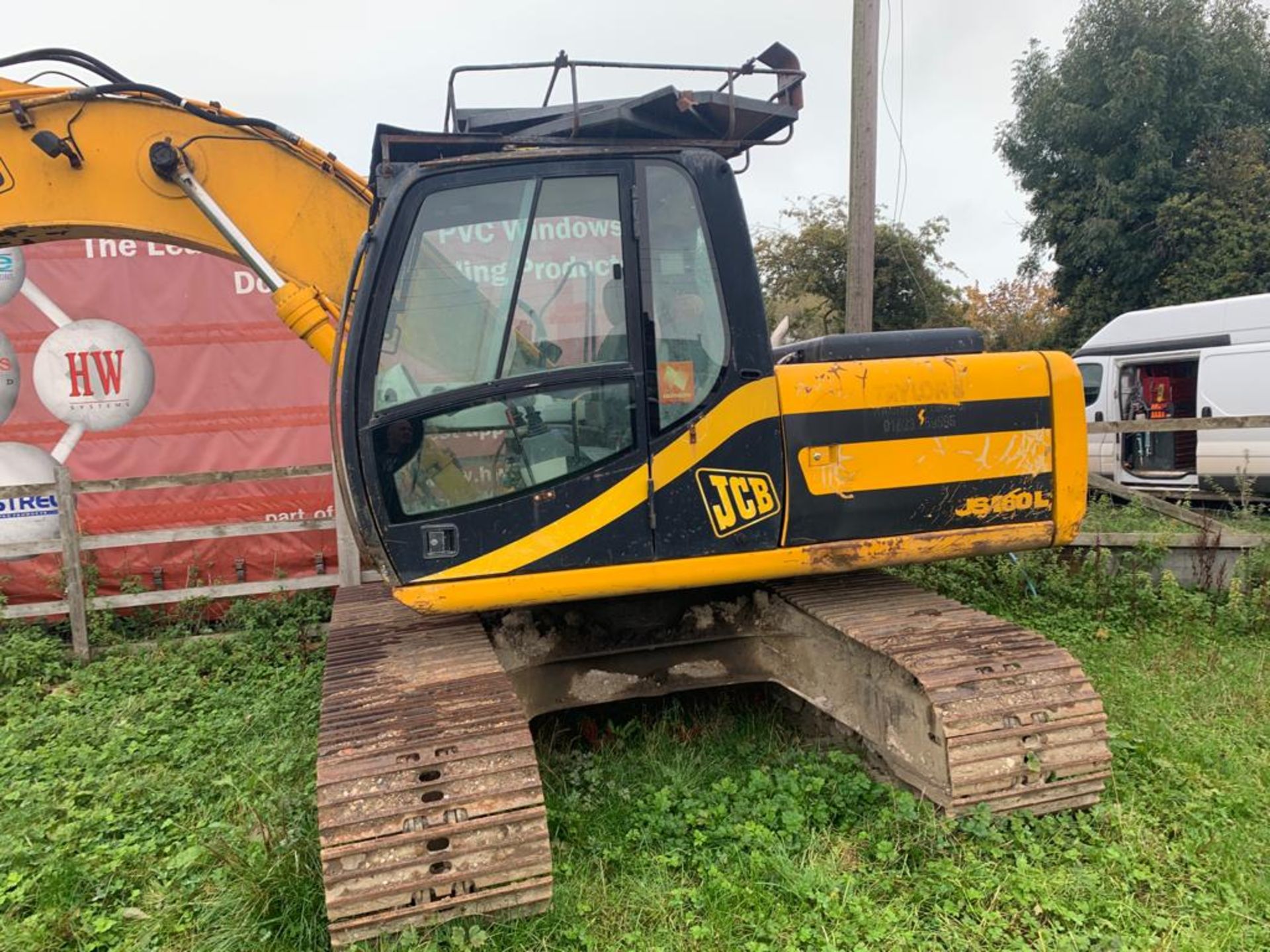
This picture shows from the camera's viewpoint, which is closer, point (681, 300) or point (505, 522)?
point (505, 522)

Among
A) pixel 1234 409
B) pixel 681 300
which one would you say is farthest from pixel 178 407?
pixel 1234 409

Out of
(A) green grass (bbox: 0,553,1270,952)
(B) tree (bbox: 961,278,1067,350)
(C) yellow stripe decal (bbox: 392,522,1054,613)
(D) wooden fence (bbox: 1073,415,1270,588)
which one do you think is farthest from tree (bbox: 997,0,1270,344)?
(C) yellow stripe decal (bbox: 392,522,1054,613)

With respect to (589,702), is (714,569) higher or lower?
higher

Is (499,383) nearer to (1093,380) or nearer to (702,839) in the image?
(702,839)

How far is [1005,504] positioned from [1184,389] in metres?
9.74

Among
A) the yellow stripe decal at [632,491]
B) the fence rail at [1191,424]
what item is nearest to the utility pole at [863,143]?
the fence rail at [1191,424]

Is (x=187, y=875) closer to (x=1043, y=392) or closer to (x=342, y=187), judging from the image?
(x=342, y=187)

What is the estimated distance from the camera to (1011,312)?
28.8m

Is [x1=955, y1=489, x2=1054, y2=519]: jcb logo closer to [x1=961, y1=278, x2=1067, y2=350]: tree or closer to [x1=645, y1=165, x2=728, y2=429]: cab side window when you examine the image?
[x1=645, y1=165, x2=728, y2=429]: cab side window

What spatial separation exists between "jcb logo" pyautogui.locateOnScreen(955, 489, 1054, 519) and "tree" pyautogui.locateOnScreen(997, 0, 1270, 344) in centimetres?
1596

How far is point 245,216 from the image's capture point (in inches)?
153

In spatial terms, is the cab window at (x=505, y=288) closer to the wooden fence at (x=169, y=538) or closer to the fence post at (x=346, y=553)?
the wooden fence at (x=169, y=538)

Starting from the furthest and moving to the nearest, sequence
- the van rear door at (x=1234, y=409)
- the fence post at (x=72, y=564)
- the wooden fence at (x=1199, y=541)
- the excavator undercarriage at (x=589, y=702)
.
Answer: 1. the van rear door at (x=1234, y=409)
2. the wooden fence at (x=1199, y=541)
3. the fence post at (x=72, y=564)
4. the excavator undercarriage at (x=589, y=702)

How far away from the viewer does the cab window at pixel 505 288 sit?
3045 millimetres
